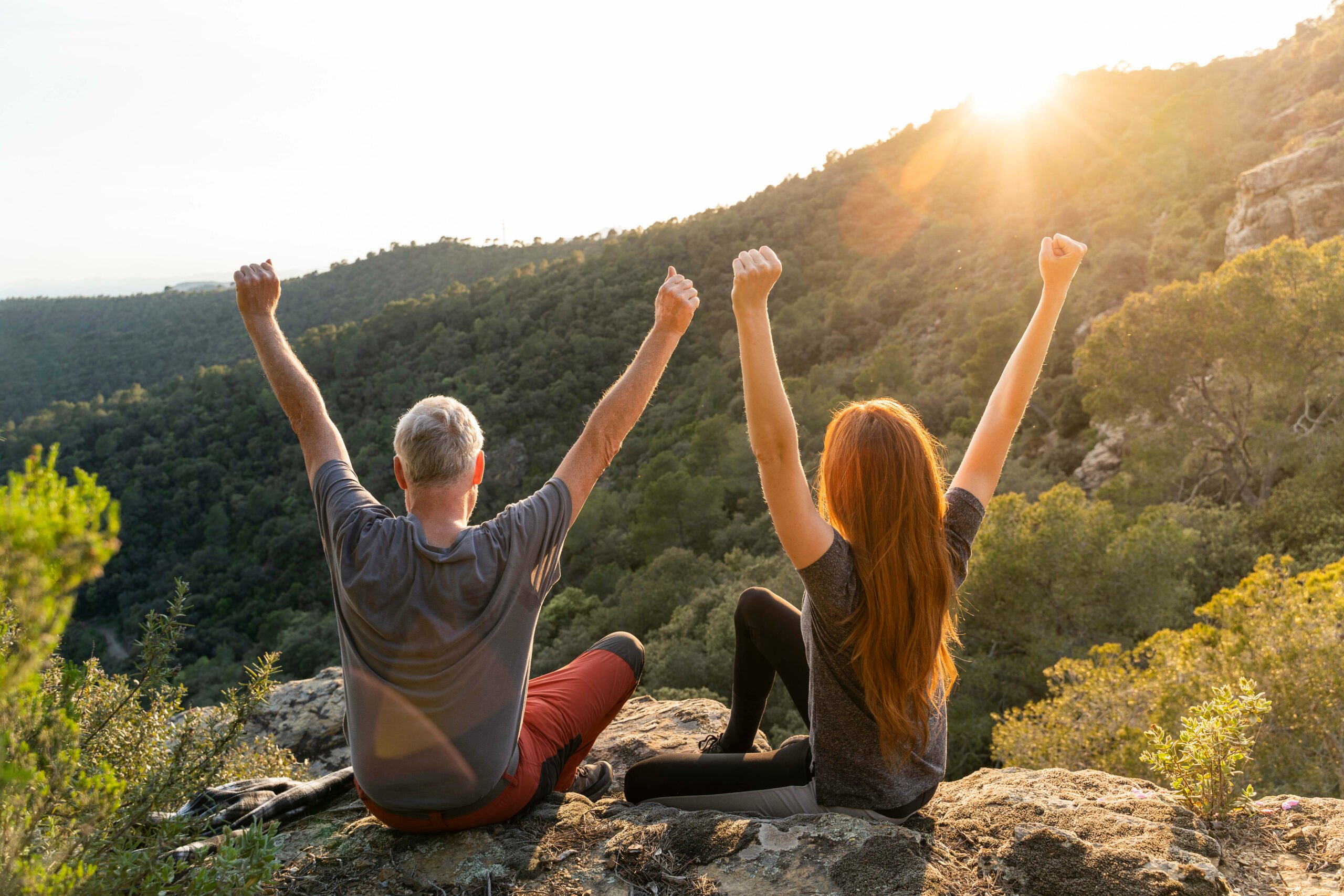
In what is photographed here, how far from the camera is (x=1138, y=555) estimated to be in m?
7.57

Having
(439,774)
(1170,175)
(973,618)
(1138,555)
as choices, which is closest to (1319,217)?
(1170,175)

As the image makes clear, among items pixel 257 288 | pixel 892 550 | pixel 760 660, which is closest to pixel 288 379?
pixel 257 288

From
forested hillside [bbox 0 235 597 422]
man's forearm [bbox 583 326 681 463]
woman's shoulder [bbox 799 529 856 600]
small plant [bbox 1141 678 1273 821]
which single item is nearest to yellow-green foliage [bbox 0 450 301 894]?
man's forearm [bbox 583 326 681 463]

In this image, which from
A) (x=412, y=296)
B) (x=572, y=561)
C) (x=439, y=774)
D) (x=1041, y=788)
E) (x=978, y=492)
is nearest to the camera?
(x=439, y=774)

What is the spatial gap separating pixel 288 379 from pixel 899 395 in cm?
1905

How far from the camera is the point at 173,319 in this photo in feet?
191

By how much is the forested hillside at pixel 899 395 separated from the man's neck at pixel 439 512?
7.16 metres

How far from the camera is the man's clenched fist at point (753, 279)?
64.2 inches

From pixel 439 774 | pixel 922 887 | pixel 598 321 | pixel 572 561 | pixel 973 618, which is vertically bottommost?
pixel 572 561

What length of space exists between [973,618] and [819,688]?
7136 millimetres

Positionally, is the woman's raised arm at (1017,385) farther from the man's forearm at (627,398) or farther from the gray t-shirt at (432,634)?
the gray t-shirt at (432,634)

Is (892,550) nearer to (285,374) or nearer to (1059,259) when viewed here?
(1059,259)

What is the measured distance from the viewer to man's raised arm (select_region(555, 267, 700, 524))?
73.9 inches

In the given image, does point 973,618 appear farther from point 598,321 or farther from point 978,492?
point 598,321
